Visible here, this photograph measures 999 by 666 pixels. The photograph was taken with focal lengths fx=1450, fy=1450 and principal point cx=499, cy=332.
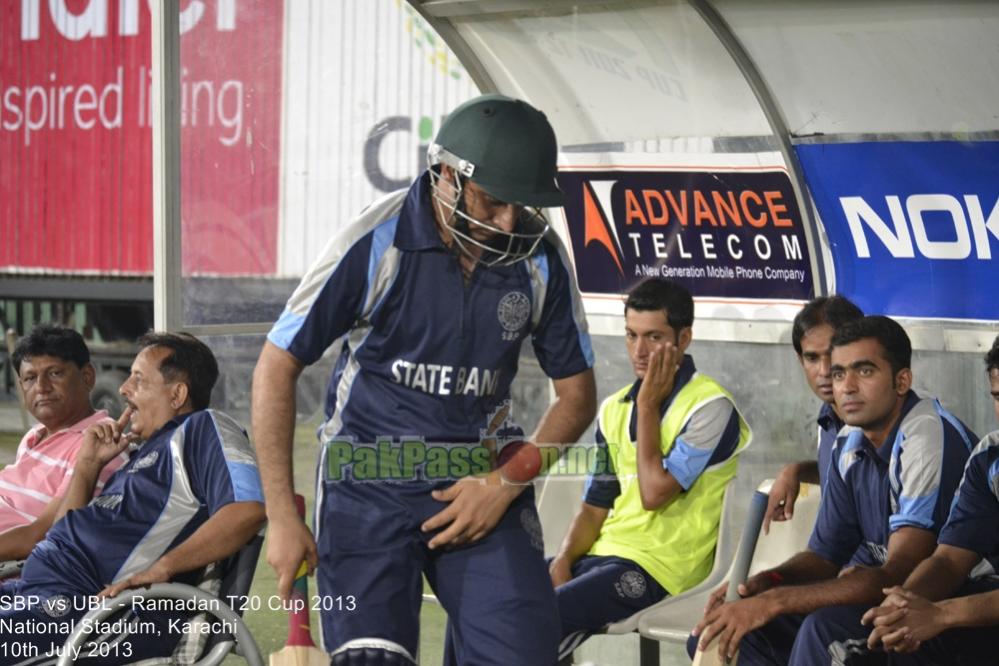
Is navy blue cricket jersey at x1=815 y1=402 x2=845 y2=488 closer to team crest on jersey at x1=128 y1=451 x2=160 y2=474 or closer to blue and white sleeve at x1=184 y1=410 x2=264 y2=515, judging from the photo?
blue and white sleeve at x1=184 y1=410 x2=264 y2=515

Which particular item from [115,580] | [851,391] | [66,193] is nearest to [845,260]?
[851,391]

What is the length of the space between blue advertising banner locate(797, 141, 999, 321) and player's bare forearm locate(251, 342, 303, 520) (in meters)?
2.70

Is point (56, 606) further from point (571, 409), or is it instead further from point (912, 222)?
point (912, 222)

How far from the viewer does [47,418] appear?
4.72m

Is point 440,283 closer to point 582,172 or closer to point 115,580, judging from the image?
point 115,580

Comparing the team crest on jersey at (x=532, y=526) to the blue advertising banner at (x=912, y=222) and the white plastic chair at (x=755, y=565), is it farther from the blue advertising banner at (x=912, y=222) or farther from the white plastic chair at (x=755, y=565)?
the blue advertising banner at (x=912, y=222)

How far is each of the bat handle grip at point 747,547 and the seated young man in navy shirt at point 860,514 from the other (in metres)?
0.07

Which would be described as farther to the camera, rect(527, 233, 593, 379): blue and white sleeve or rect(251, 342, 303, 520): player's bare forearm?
rect(527, 233, 593, 379): blue and white sleeve

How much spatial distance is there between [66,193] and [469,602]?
35.7 feet

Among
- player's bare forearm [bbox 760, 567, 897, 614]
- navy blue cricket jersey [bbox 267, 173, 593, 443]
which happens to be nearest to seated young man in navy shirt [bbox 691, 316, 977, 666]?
player's bare forearm [bbox 760, 567, 897, 614]

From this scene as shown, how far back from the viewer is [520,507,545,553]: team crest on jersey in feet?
10.6

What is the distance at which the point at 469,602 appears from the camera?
10.2ft

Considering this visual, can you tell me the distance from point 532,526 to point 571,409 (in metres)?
0.29

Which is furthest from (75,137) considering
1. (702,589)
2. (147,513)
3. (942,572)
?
(942,572)
